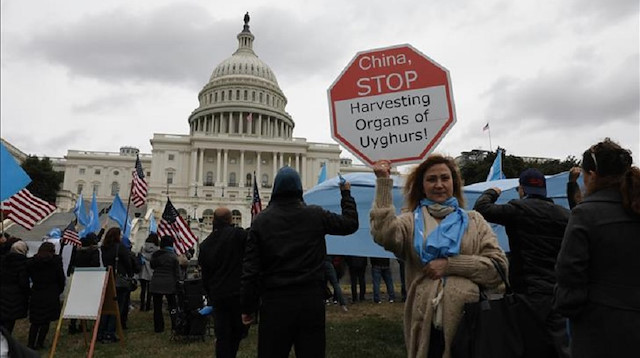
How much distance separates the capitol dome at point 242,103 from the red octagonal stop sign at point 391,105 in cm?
8280

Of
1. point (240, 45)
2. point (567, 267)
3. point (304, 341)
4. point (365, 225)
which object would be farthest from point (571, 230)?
point (240, 45)

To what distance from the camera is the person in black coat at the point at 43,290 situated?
800 cm

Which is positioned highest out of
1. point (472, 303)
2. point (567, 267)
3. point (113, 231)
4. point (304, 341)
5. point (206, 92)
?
point (206, 92)

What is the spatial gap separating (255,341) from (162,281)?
2.61 metres

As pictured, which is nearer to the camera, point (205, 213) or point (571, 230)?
point (571, 230)

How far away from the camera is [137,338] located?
9.03m

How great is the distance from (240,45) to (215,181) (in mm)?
41992

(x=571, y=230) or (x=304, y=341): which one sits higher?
(x=571, y=230)

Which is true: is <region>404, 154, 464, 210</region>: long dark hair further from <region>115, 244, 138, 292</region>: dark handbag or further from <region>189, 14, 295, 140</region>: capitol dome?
<region>189, 14, 295, 140</region>: capitol dome

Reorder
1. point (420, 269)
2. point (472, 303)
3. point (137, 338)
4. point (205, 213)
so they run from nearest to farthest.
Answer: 1. point (472, 303)
2. point (420, 269)
3. point (137, 338)
4. point (205, 213)

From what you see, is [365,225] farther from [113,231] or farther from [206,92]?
[206,92]

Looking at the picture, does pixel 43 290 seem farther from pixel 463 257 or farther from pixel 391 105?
pixel 463 257

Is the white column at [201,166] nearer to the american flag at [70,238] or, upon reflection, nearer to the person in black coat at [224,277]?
the american flag at [70,238]

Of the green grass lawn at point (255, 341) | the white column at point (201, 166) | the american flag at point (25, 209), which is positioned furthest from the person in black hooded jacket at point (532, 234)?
the white column at point (201, 166)
